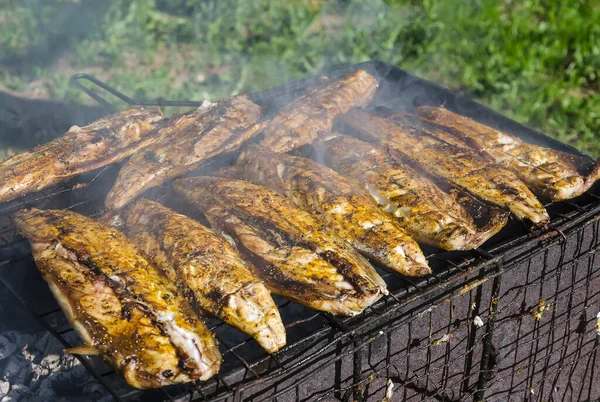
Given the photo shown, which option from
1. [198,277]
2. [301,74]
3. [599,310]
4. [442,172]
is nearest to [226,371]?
[198,277]

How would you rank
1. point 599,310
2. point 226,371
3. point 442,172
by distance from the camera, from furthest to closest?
point 599,310
point 442,172
point 226,371

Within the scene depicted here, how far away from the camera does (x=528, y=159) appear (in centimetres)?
401

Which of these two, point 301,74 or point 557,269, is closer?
point 557,269

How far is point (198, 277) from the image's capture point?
A: 297cm

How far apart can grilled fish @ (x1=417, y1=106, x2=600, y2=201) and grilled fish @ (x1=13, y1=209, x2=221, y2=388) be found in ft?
7.48

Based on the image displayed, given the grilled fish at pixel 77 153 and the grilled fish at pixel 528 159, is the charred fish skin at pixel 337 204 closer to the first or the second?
the grilled fish at pixel 77 153

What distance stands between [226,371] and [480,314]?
1.67 m

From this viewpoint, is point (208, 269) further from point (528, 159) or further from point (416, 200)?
point (528, 159)

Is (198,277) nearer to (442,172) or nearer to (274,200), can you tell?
(274,200)

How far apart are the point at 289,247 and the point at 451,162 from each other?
4.60ft

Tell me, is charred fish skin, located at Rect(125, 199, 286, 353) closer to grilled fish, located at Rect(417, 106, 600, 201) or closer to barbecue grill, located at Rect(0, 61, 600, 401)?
barbecue grill, located at Rect(0, 61, 600, 401)

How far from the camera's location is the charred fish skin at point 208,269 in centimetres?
274

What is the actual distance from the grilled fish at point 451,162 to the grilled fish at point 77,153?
155 centimetres

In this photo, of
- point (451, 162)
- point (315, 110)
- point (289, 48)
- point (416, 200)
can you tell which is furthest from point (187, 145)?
point (289, 48)
